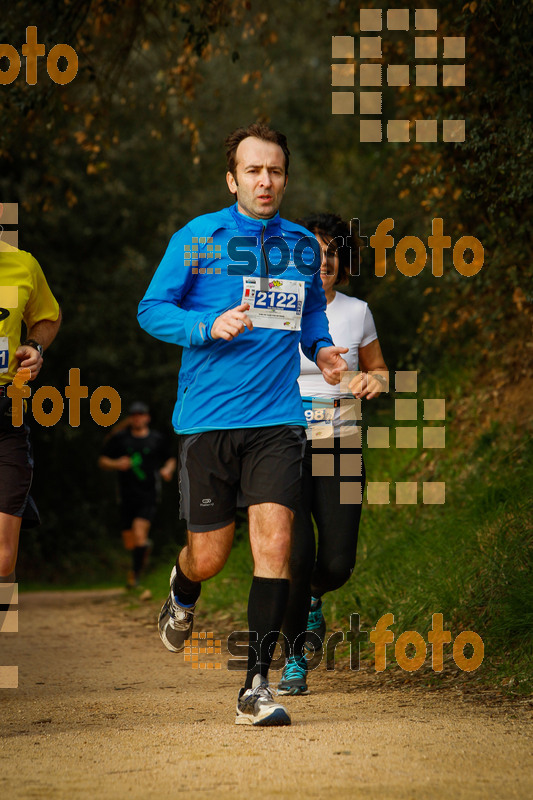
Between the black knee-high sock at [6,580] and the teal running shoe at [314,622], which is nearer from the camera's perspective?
the black knee-high sock at [6,580]

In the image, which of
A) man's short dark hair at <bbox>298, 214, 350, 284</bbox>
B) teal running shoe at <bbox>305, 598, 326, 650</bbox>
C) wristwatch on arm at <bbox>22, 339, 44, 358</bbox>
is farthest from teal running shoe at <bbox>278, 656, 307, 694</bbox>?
man's short dark hair at <bbox>298, 214, 350, 284</bbox>

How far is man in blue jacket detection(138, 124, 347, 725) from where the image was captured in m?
4.67

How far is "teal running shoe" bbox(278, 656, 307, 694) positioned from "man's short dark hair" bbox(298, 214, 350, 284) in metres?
2.15

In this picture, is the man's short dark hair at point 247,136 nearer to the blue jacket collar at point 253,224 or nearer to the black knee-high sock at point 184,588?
the blue jacket collar at point 253,224

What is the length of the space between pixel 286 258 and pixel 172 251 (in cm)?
52

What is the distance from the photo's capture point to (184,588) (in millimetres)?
5184

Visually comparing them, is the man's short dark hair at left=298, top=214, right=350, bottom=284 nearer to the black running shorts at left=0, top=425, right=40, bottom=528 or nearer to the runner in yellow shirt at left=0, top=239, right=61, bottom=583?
the runner in yellow shirt at left=0, top=239, right=61, bottom=583

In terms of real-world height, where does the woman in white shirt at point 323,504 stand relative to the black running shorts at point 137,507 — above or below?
above

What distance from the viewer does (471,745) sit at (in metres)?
4.10

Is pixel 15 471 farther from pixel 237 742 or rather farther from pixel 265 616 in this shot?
pixel 237 742

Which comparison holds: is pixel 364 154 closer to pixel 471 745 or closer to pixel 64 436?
pixel 64 436

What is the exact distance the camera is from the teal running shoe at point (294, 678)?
18.4 feet

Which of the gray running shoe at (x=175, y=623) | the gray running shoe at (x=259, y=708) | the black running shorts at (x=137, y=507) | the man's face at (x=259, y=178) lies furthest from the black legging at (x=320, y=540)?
the black running shorts at (x=137, y=507)

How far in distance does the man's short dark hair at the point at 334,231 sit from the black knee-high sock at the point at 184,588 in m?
2.04
